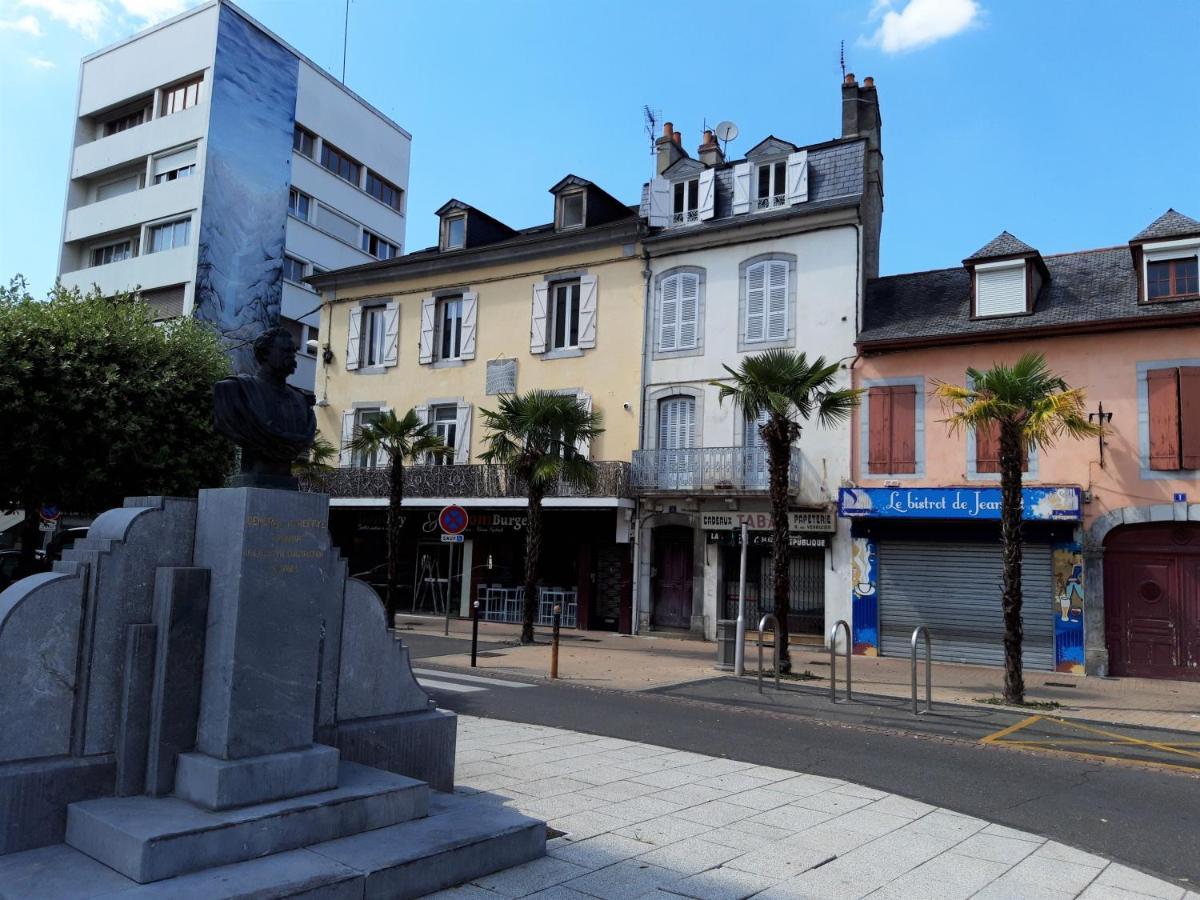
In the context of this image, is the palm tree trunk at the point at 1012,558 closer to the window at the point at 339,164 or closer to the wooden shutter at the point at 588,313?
the wooden shutter at the point at 588,313

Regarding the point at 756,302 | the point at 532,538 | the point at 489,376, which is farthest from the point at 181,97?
the point at 532,538

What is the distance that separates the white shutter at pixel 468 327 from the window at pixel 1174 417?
1584 cm

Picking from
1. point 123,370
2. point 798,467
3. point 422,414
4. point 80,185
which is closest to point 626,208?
point 422,414

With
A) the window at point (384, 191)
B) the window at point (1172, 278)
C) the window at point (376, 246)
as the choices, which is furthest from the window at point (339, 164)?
the window at point (1172, 278)

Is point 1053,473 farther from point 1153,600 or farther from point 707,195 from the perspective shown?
point 707,195

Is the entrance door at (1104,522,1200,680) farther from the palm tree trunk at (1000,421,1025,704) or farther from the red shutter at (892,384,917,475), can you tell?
the palm tree trunk at (1000,421,1025,704)

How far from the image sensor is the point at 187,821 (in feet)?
14.1

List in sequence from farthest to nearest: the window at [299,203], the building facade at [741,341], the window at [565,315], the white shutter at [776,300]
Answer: the window at [299,203]
the window at [565,315]
the white shutter at [776,300]
the building facade at [741,341]

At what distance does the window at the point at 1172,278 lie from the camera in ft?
55.3

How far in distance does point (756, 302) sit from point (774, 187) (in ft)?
9.17

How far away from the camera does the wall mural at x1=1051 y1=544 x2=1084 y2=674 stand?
16766 millimetres

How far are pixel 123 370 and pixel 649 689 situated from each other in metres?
8.46

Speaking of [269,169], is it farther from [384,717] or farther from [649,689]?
[384,717]

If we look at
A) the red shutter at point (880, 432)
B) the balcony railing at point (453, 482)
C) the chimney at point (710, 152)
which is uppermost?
the chimney at point (710, 152)
